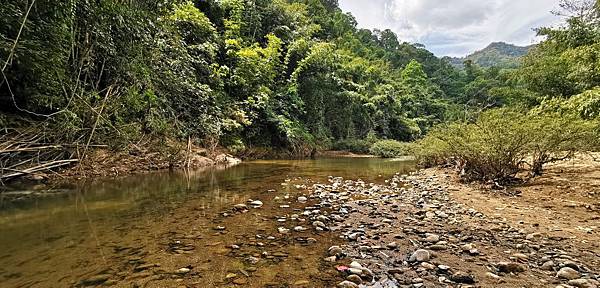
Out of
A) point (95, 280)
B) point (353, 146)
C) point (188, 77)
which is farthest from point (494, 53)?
point (95, 280)

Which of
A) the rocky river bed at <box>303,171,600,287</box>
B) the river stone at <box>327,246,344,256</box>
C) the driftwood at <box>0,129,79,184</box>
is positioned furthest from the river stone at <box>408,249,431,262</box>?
the driftwood at <box>0,129,79,184</box>

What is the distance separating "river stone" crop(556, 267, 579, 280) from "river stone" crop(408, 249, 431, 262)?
3.30ft

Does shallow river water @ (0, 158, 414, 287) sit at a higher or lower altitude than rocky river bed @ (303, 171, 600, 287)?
higher

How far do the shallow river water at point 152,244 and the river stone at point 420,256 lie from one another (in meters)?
0.86

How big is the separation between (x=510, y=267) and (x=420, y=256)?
734mm

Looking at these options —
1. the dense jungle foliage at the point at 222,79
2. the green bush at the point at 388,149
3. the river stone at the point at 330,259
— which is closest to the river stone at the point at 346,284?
the river stone at the point at 330,259

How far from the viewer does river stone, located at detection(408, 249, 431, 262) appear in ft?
9.94

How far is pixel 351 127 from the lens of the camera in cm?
3022

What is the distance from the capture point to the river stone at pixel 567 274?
104 inches

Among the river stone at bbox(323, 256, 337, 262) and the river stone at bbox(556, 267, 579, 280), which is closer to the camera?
the river stone at bbox(556, 267, 579, 280)

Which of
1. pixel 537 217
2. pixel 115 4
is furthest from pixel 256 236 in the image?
pixel 115 4

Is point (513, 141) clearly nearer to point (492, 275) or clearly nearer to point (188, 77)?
point (492, 275)

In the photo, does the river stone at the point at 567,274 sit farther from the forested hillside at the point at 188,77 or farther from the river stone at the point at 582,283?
the forested hillside at the point at 188,77

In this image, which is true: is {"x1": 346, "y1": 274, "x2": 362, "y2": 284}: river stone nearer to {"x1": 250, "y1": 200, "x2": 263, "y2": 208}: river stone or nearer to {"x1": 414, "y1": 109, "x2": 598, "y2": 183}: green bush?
{"x1": 250, "y1": 200, "x2": 263, "y2": 208}: river stone
